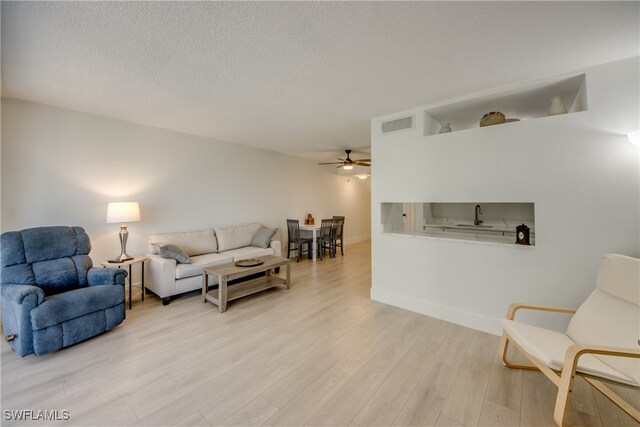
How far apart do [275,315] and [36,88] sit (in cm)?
343

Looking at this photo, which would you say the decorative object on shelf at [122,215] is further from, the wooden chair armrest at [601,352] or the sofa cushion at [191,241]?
the wooden chair armrest at [601,352]

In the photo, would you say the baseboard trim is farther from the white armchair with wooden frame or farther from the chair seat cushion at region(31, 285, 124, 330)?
the chair seat cushion at region(31, 285, 124, 330)

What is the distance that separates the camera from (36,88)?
248 centimetres

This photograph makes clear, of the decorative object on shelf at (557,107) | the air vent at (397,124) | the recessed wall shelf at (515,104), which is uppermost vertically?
the recessed wall shelf at (515,104)

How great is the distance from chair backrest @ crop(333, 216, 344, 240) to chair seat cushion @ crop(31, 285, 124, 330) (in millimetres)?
4274

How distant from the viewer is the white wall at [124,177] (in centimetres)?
278

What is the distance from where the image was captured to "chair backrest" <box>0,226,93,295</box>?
2.29 m

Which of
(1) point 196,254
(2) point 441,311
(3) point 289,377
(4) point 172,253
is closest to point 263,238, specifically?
(1) point 196,254

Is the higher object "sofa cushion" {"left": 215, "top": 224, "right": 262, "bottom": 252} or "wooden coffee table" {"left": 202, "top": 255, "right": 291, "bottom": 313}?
"sofa cushion" {"left": 215, "top": 224, "right": 262, "bottom": 252}

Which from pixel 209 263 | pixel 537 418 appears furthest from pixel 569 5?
pixel 209 263

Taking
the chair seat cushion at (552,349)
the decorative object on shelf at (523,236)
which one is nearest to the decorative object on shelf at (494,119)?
the decorative object on shelf at (523,236)

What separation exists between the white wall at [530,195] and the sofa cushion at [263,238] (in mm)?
2338

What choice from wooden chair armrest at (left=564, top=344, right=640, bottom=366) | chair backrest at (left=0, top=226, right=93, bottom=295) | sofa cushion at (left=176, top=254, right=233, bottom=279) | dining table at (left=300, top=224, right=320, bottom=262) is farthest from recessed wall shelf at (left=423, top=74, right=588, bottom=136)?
chair backrest at (left=0, top=226, right=93, bottom=295)

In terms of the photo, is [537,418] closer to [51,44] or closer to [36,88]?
[51,44]
